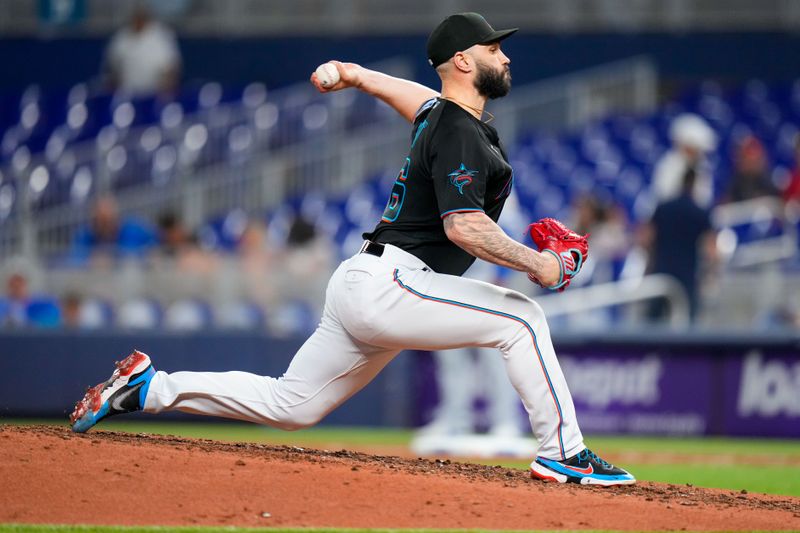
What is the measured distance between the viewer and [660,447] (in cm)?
1109

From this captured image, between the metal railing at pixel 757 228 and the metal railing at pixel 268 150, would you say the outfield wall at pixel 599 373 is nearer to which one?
the metal railing at pixel 268 150

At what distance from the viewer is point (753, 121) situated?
18.3 meters

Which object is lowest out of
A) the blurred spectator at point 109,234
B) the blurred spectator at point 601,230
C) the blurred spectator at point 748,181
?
the blurred spectator at point 109,234

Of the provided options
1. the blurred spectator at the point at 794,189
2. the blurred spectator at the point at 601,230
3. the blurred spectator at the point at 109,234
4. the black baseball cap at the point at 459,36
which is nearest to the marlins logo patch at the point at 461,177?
the black baseball cap at the point at 459,36

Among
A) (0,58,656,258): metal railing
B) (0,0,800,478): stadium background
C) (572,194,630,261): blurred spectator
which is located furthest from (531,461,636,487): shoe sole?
(0,58,656,258): metal railing

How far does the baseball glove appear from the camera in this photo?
5.52m

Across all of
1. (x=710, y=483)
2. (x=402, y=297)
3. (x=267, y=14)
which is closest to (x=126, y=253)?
(x=710, y=483)

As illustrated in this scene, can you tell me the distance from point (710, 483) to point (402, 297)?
11.4 feet

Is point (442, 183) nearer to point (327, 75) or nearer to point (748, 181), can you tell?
point (327, 75)

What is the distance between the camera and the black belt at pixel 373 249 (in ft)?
18.7

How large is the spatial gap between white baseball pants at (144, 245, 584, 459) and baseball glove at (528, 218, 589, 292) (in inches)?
8.7

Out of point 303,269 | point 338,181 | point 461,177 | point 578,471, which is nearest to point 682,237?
point 303,269

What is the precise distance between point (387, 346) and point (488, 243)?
69 centimetres

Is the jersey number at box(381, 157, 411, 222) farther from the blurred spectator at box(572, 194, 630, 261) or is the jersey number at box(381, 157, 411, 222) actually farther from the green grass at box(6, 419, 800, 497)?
the blurred spectator at box(572, 194, 630, 261)
